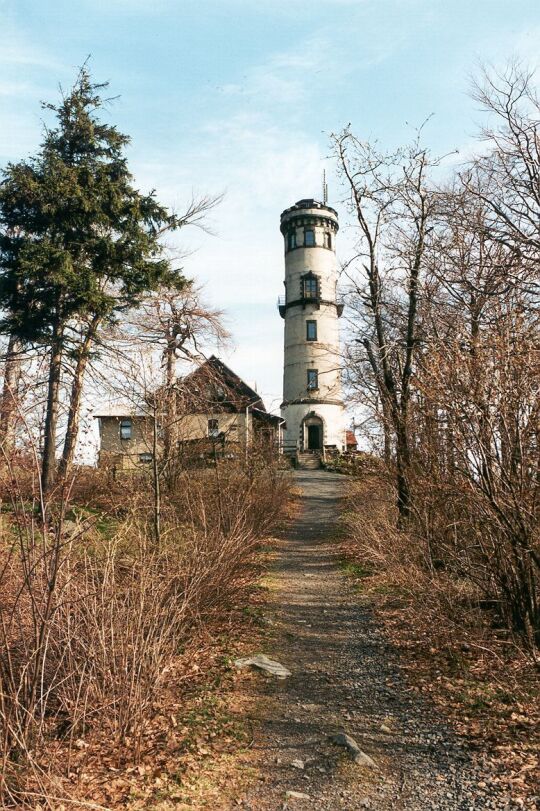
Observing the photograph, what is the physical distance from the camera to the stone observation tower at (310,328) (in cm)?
4278

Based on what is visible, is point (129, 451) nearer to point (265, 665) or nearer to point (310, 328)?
point (265, 665)

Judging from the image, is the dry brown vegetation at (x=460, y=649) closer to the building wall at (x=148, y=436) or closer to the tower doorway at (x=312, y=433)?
the building wall at (x=148, y=436)

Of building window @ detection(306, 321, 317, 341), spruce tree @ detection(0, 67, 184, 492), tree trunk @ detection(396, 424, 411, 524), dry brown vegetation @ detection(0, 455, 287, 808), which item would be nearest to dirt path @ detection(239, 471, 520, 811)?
dry brown vegetation @ detection(0, 455, 287, 808)

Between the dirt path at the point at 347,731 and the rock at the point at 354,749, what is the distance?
0.05 meters

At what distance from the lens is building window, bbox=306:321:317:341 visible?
43812 millimetres

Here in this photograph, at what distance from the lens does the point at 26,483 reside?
13.3m

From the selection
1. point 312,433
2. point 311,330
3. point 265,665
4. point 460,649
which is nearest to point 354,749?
point 265,665

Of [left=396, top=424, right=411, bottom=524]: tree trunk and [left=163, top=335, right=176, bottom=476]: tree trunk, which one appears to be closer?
[left=396, top=424, right=411, bottom=524]: tree trunk

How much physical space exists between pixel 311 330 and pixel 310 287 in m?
3.30

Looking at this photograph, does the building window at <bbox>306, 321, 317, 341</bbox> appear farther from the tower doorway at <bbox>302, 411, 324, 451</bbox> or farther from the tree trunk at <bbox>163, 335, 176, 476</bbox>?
the tree trunk at <bbox>163, 335, 176, 476</bbox>

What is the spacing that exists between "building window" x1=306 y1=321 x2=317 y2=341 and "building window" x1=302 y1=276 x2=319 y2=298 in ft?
6.54

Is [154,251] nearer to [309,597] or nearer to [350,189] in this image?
[350,189]

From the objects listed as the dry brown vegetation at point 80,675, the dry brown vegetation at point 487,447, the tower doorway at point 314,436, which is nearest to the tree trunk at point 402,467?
the dry brown vegetation at point 487,447

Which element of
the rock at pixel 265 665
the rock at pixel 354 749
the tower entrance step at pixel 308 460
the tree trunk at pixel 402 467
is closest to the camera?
the rock at pixel 354 749
